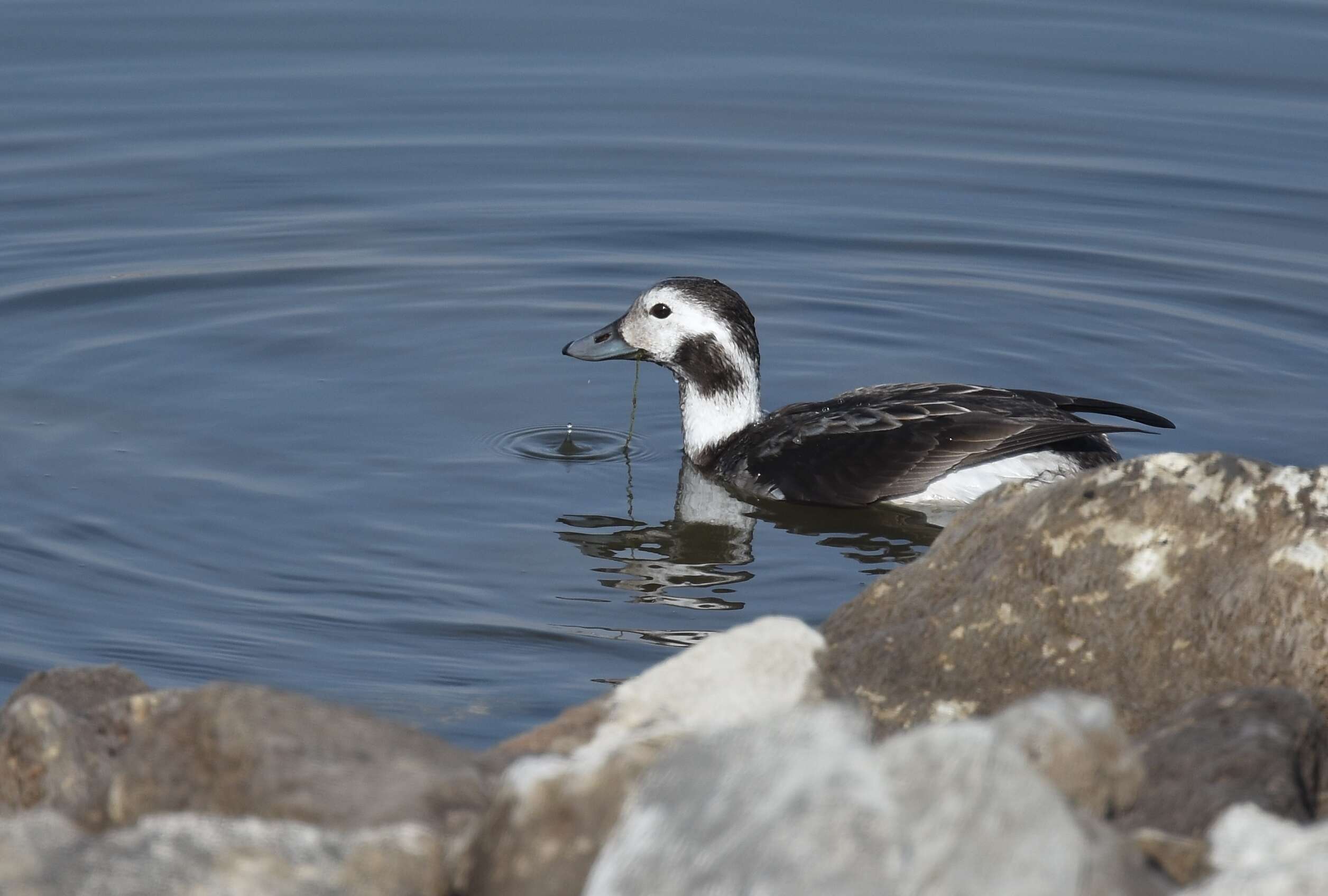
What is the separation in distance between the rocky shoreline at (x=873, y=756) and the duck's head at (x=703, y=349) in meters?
3.98

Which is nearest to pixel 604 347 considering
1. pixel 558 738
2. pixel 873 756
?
pixel 558 738

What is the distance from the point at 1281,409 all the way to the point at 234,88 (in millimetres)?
8095

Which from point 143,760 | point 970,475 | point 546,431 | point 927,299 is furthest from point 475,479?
point 143,760

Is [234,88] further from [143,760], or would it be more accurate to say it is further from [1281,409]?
[143,760]

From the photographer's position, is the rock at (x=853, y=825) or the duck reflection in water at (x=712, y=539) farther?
the duck reflection in water at (x=712, y=539)

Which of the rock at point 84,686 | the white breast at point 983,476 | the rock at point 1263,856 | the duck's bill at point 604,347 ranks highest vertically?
the rock at point 1263,856

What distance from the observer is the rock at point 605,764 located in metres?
3.04

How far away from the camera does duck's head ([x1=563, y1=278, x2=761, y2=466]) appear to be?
8.83 meters

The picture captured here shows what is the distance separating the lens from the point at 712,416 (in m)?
8.83

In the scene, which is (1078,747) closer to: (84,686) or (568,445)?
(84,686)

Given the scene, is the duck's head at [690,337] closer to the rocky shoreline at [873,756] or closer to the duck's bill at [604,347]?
the duck's bill at [604,347]

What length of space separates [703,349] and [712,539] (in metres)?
1.46

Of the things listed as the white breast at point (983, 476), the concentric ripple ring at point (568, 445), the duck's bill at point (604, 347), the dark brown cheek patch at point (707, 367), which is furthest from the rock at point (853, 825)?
the duck's bill at point (604, 347)

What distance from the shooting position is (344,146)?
12.4 meters
